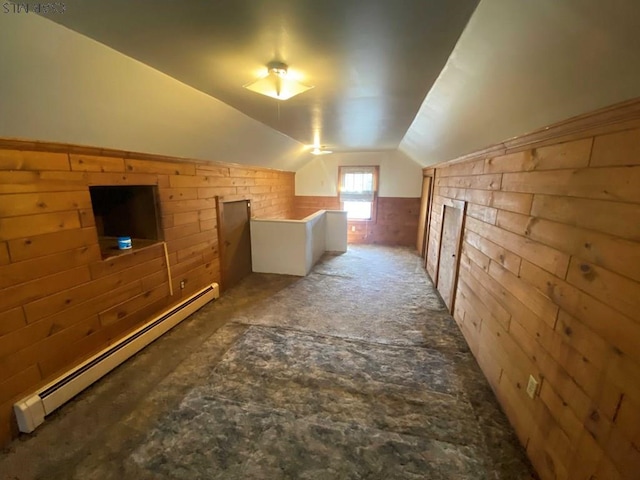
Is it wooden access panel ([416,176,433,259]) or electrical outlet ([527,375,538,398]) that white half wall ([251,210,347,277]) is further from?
electrical outlet ([527,375,538,398])

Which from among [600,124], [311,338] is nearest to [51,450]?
[311,338]

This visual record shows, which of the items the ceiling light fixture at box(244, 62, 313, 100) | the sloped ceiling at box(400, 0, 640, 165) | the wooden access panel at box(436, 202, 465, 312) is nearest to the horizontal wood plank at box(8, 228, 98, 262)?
the ceiling light fixture at box(244, 62, 313, 100)

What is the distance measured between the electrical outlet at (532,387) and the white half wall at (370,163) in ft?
17.8

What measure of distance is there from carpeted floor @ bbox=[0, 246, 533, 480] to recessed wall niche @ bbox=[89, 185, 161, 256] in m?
1.10

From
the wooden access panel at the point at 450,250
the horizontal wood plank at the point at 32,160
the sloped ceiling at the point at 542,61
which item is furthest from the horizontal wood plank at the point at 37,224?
the wooden access panel at the point at 450,250

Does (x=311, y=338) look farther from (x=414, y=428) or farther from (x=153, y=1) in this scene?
(x=153, y=1)

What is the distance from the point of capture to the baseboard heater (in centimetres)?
171

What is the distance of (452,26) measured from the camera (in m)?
1.29

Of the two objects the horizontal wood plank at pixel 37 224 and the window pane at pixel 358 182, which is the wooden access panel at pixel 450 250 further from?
the horizontal wood plank at pixel 37 224

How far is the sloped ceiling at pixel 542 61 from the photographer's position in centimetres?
90

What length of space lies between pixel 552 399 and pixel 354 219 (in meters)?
5.75

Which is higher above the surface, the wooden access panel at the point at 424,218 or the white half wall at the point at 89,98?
the white half wall at the point at 89,98

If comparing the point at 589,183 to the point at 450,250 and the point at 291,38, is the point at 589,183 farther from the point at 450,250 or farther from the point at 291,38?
the point at 450,250

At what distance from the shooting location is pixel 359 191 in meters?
6.86
